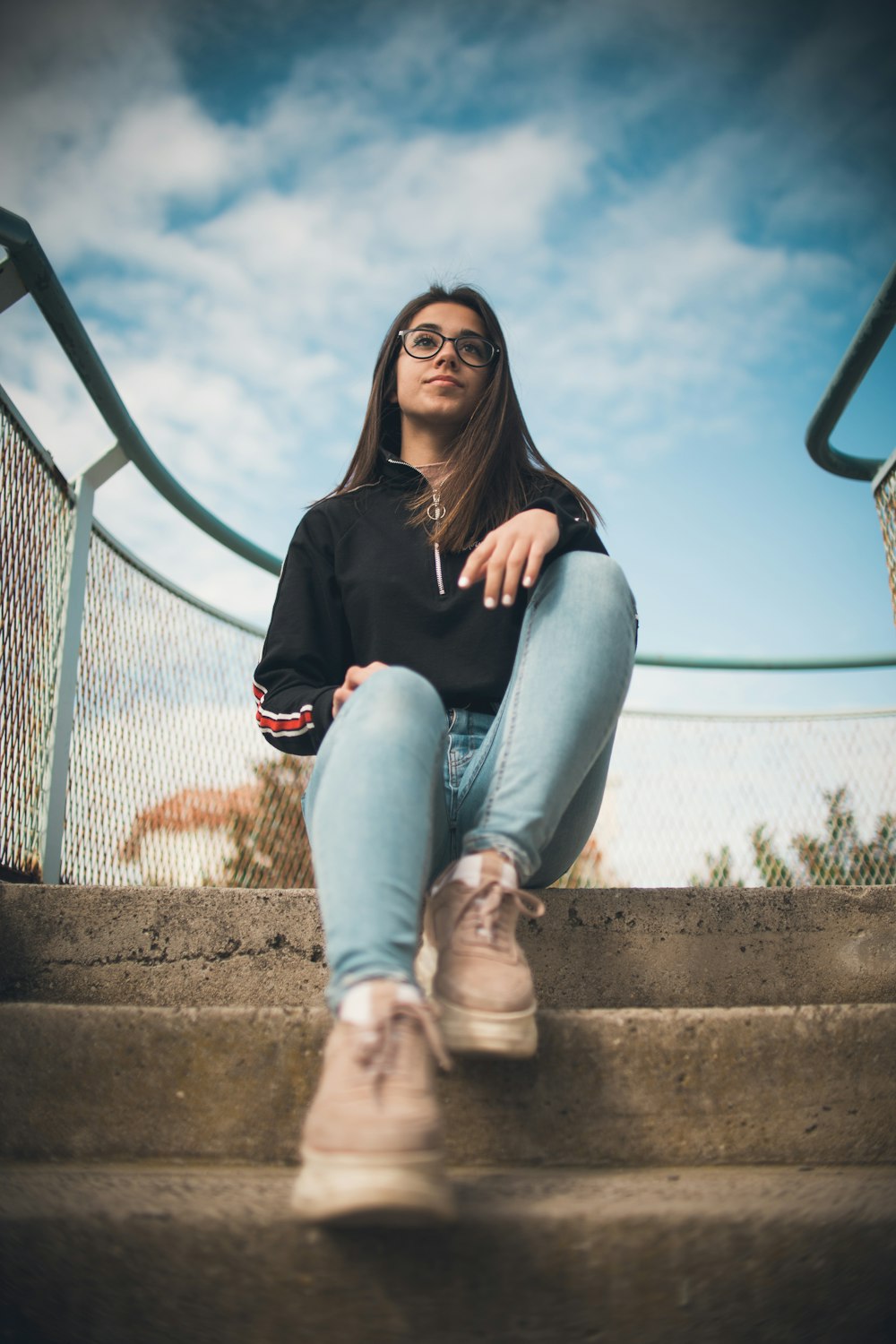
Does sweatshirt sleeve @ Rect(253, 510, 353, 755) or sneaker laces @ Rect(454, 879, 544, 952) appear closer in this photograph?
sneaker laces @ Rect(454, 879, 544, 952)

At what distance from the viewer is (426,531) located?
157cm

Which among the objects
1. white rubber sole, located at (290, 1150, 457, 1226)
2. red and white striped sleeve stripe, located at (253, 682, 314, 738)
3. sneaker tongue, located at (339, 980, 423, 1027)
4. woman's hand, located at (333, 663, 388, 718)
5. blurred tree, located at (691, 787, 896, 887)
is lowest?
white rubber sole, located at (290, 1150, 457, 1226)

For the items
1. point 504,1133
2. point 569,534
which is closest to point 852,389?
point 569,534

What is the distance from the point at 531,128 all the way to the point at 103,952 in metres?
5.58

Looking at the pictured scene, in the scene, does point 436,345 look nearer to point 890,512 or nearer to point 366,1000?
point 890,512

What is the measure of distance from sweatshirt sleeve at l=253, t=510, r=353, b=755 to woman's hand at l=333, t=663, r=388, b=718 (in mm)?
35

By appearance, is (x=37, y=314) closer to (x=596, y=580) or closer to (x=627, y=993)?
(x=596, y=580)

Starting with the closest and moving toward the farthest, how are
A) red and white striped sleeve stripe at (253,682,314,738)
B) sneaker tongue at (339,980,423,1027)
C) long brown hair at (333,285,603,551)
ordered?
1. sneaker tongue at (339,980,423,1027)
2. red and white striped sleeve stripe at (253,682,314,738)
3. long brown hair at (333,285,603,551)

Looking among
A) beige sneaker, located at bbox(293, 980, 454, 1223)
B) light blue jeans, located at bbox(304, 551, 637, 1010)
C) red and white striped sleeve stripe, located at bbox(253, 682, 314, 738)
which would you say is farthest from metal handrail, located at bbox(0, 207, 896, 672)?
beige sneaker, located at bbox(293, 980, 454, 1223)

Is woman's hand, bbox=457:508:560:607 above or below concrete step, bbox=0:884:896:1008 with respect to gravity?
above

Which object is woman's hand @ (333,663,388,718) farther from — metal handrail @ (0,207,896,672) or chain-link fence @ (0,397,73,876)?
metal handrail @ (0,207,896,672)

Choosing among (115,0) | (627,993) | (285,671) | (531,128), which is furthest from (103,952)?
(531,128)

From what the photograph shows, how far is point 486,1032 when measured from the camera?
925 mm

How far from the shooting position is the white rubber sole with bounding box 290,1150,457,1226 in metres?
0.70
